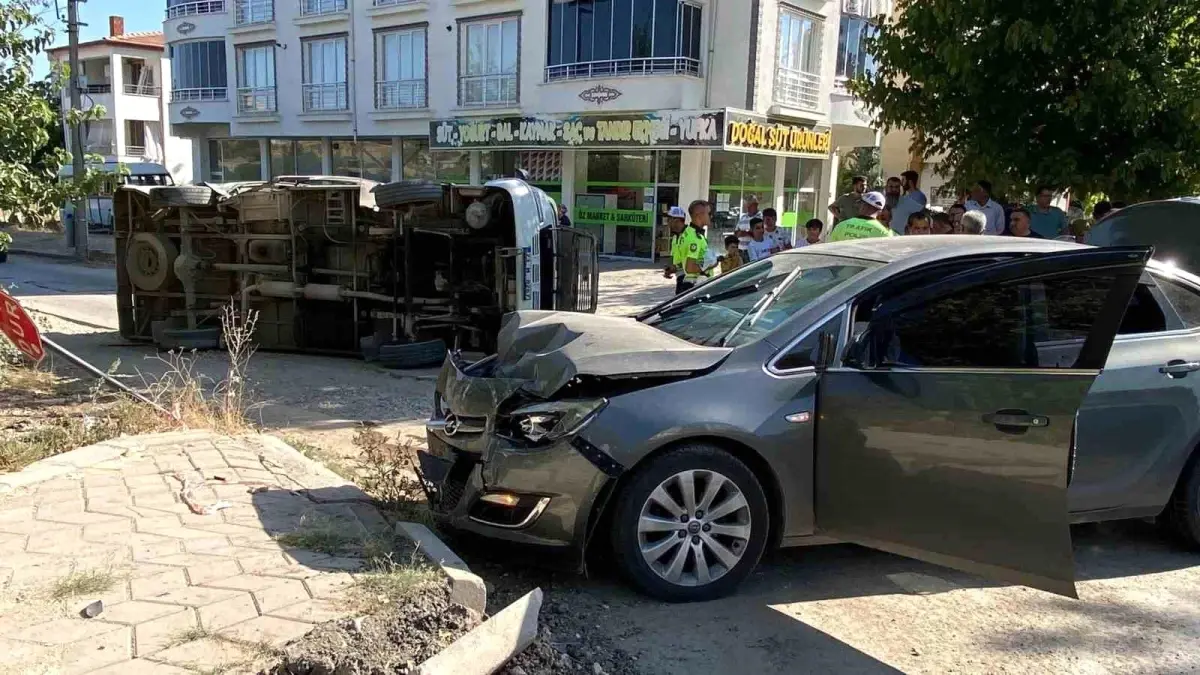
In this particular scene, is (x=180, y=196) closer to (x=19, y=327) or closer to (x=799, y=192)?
(x=19, y=327)

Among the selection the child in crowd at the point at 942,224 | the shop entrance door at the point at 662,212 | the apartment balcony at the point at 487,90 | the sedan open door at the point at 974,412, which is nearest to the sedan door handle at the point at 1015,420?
the sedan open door at the point at 974,412

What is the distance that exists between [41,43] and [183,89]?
32007mm

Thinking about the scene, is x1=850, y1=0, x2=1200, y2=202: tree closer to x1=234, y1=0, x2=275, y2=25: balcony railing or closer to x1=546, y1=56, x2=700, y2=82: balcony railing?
x1=546, y1=56, x2=700, y2=82: balcony railing

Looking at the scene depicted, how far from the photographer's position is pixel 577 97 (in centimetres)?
2320

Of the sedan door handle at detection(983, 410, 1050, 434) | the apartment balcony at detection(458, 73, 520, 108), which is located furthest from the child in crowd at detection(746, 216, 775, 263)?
the apartment balcony at detection(458, 73, 520, 108)

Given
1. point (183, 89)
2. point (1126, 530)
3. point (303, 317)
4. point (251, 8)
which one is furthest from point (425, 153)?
point (1126, 530)

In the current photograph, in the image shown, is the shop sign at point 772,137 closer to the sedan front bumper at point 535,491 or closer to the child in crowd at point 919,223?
the child in crowd at point 919,223

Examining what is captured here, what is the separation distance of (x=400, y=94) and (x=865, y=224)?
23864 mm

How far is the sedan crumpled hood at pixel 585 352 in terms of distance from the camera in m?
3.76

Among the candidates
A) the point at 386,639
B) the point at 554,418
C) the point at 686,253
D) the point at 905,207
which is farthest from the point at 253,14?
the point at 386,639

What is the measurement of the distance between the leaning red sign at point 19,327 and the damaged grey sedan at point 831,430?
9.79ft

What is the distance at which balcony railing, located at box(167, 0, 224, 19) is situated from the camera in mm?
33938

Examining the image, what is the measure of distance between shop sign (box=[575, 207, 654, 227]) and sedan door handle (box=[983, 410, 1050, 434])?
1969 cm

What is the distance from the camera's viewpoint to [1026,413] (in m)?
3.51
